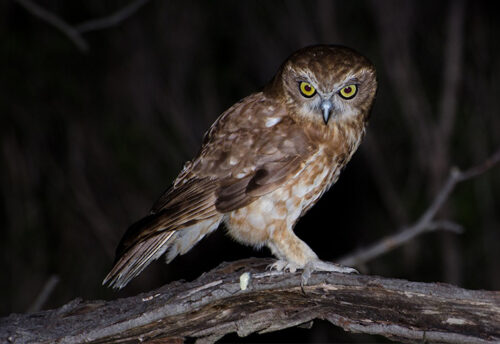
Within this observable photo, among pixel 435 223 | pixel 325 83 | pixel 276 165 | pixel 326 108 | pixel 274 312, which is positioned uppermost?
pixel 325 83

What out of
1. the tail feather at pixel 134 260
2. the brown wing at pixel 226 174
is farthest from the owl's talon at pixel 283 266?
the tail feather at pixel 134 260

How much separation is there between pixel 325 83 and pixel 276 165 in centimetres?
45

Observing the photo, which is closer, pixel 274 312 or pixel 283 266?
pixel 274 312

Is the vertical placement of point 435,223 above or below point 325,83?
below

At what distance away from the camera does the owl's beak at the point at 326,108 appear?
3.01 metres

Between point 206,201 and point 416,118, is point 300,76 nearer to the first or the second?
point 206,201

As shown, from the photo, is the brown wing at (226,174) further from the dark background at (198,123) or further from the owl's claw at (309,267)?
the dark background at (198,123)

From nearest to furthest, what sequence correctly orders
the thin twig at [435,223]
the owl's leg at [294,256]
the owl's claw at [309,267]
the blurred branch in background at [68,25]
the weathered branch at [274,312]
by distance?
the weathered branch at [274,312], the owl's claw at [309,267], the owl's leg at [294,256], the thin twig at [435,223], the blurred branch in background at [68,25]

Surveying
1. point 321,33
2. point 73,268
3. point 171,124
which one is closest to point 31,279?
point 73,268

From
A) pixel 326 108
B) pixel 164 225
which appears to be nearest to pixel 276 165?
pixel 326 108

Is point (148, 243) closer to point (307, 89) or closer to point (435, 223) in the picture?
point (307, 89)

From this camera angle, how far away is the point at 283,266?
3.02 meters

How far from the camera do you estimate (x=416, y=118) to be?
6023 millimetres

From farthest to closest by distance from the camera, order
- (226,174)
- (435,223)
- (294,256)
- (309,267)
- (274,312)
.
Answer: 1. (435,223)
2. (226,174)
3. (294,256)
4. (309,267)
5. (274,312)
